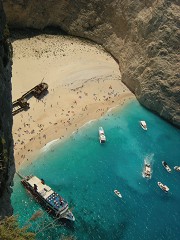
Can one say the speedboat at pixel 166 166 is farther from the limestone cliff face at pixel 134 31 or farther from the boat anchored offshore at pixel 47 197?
the boat anchored offshore at pixel 47 197

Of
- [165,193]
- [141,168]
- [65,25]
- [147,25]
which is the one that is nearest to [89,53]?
[65,25]

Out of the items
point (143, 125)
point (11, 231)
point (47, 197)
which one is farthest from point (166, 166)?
point (11, 231)

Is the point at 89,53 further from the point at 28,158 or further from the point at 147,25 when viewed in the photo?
the point at 28,158

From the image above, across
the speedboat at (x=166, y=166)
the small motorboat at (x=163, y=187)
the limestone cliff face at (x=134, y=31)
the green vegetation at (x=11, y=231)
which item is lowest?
the small motorboat at (x=163, y=187)

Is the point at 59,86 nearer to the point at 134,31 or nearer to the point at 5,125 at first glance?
the point at 134,31

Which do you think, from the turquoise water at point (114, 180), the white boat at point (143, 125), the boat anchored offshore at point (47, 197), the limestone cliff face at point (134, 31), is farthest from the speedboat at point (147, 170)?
the boat anchored offshore at point (47, 197)

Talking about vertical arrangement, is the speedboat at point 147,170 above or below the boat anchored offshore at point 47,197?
above
